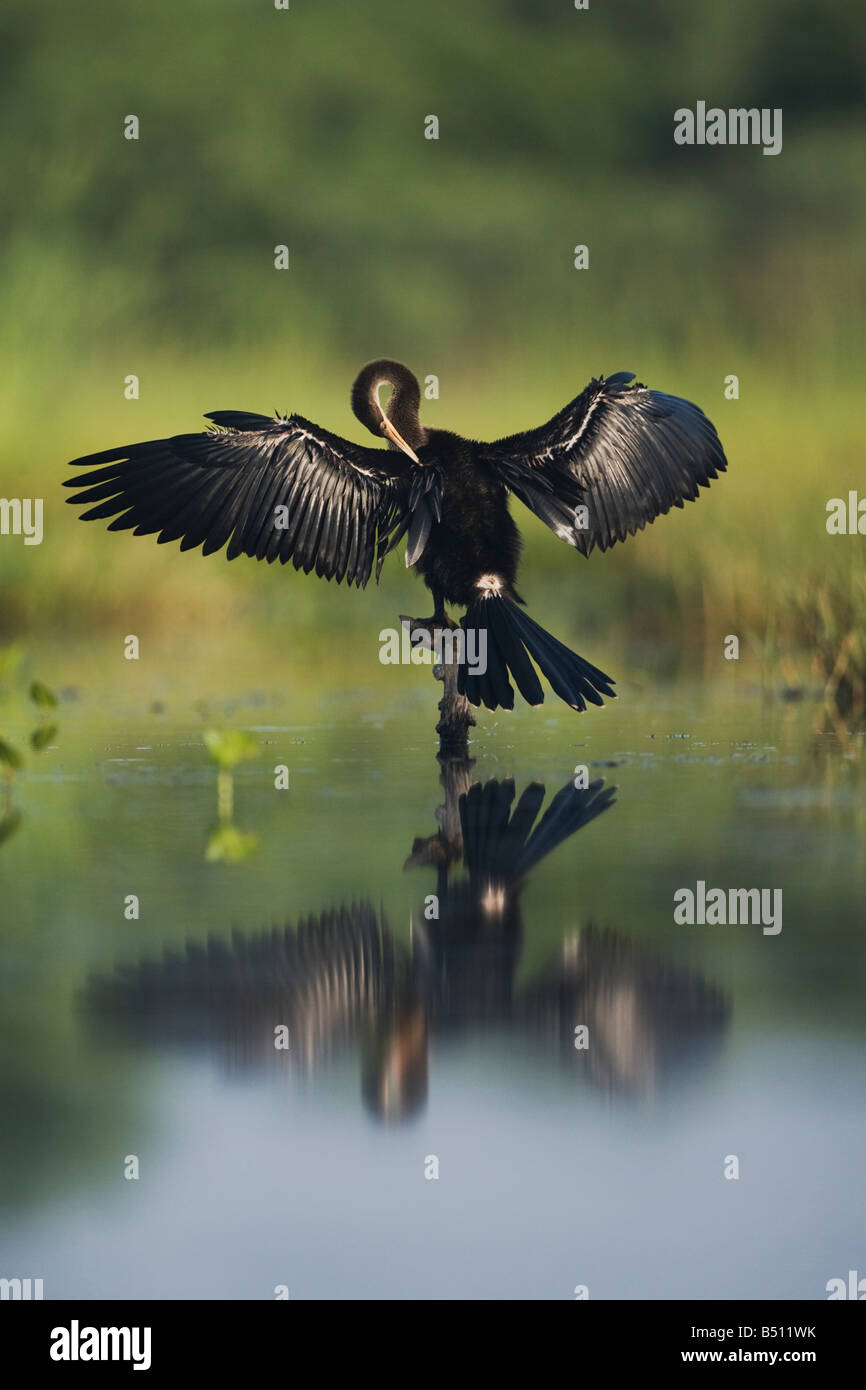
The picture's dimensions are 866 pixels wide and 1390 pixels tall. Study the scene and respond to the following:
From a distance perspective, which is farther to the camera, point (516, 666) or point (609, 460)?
point (609, 460)

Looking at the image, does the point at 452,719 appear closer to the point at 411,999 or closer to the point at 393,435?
the point at 393,435

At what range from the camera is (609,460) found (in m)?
6.75

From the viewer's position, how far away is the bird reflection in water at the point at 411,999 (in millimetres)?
2934

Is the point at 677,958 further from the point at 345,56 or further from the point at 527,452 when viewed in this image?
the point at 345,56

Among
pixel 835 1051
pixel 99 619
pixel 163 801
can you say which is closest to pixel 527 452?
pixel 163 801

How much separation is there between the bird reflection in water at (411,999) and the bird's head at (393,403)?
3.06m

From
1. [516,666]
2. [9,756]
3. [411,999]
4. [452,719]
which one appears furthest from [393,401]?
[411,999]

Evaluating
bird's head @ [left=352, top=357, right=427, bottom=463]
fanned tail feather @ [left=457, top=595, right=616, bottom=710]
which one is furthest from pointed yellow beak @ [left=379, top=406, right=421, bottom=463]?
fanned tail feather @ [left=457, top=595, right=616, bottom=710]

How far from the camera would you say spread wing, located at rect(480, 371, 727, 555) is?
650 cm

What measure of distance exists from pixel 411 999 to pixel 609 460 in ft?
12.9

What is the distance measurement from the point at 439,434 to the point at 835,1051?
4196 mm

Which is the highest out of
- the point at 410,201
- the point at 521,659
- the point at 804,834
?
the point at 410,201

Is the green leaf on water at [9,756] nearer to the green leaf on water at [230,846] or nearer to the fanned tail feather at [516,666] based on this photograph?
the green leaf on water at [230,846]

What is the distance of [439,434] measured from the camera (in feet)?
22.0
